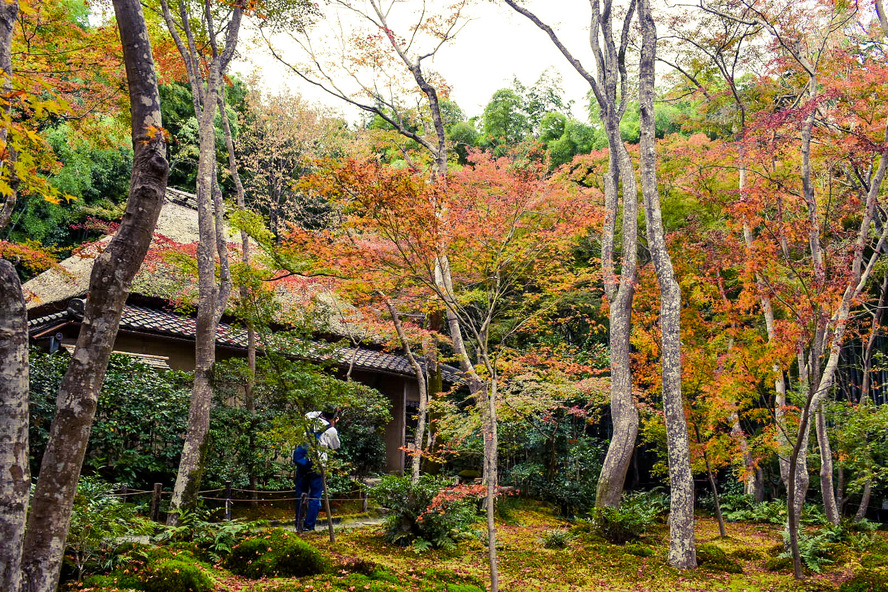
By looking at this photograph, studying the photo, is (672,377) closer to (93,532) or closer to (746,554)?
(746,554)

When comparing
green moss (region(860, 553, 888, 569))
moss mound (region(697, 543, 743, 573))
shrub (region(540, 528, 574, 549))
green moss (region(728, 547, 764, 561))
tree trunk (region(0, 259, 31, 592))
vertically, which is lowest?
green moss (region(728, 547, 764, 561))

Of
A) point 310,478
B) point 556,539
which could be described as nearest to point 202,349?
point 310,478

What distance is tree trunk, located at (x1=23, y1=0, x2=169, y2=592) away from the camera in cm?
262

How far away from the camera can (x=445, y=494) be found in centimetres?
650

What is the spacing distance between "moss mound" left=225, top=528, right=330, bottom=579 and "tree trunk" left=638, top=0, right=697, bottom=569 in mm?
3590

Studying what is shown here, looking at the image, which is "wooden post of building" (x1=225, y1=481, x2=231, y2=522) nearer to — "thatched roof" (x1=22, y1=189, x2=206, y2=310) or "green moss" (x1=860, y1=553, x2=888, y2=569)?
"thatched roof" (x1=22, y1=189, x2=206, y2=310)

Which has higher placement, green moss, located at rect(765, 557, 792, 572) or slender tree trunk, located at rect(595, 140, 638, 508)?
slender tree trunk, located at rect(595, 140, 638, 508)

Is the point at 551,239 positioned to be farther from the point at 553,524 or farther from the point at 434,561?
the point at 553,524

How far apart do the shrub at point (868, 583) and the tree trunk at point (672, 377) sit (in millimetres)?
1416

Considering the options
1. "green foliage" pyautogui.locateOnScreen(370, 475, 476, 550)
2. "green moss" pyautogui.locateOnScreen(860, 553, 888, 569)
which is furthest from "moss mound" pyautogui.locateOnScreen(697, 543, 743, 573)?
"green foliage" pyautogui.locateOnScreen(370, 475, 476, 550)

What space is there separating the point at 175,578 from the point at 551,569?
362 centimetres

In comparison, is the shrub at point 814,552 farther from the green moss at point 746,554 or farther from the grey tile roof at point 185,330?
the grey tile roof at point 185,330

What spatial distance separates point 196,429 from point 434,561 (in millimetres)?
2804

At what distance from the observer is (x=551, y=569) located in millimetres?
6016
